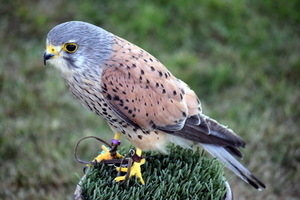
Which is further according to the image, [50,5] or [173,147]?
[50,5]

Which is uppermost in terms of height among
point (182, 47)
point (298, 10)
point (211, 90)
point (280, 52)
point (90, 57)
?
point (298, 10)

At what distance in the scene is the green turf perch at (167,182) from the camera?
7.57 feet

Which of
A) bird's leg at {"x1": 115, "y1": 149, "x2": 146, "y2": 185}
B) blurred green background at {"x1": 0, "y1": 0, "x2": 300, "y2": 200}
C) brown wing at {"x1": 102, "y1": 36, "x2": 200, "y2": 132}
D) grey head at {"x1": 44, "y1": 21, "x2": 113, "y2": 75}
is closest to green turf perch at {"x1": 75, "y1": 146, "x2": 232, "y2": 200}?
bird's leg at {"x1": 115, "y1": 149, "x2": 146, "y2": 185}

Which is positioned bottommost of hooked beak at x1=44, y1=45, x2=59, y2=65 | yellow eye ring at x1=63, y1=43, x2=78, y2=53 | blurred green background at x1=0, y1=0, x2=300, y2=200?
hooked beak at x1=44, y1=45, x2=59, y2=65

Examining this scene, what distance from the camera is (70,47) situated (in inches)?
87.2

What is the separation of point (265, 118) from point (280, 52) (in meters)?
1.32

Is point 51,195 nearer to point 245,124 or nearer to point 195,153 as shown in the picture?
point 195,153

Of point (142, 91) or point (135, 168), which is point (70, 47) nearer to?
point (142, 91)

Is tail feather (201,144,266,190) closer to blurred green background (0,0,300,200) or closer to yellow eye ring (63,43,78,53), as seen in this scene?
yellow eye ring (63,43,78,53)

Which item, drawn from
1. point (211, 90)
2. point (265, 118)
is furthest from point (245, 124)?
point (211, 90)

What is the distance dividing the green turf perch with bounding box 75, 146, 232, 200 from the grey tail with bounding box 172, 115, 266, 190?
9 cm

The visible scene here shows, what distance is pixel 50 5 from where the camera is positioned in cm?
523

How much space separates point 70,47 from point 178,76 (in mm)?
2659

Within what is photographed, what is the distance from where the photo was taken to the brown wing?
2270 mm
